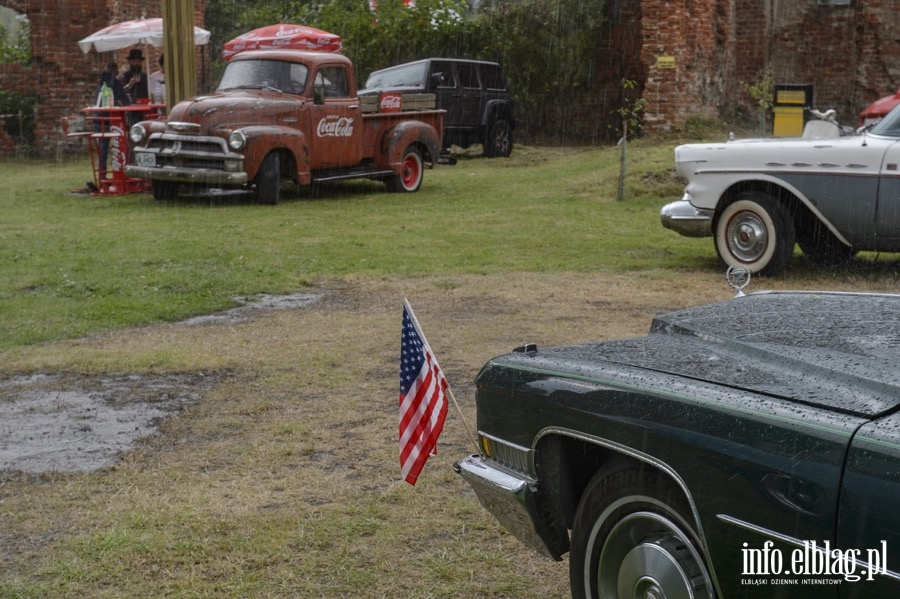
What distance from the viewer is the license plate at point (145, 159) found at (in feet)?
49.2

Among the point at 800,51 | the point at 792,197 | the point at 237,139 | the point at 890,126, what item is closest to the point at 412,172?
the point at 237,139

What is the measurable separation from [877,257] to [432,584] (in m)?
8.04

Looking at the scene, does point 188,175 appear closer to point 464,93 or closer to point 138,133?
point 138,133

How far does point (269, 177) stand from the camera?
14.9m

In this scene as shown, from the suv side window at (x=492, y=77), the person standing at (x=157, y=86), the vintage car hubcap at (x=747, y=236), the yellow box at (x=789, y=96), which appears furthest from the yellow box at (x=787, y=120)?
the vintage car hubcap at (x=747, y=236)

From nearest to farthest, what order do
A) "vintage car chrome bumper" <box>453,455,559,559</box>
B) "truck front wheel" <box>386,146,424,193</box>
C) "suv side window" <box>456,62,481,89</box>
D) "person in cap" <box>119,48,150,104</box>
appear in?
"vintage car chrome bumper" <box>453,455,559,559</box>, "truck front wheel" <box>386,146,424,193</box>, "person in cap" <box>119,48,150,104</box>, "suv side window" <box>456,62,481,89</box>

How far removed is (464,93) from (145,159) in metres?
9.27

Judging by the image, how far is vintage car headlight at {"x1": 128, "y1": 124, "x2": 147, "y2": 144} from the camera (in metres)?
15.3

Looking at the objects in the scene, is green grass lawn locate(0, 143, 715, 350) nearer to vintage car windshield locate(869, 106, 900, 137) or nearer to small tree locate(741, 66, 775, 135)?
vintage car windshield locate(869, 106, 900, 137)

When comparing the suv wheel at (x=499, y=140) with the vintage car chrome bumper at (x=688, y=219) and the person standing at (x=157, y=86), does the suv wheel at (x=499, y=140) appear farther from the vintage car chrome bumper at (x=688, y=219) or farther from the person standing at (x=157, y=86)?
the vintage car chrome bumper at (x=688, y=219)

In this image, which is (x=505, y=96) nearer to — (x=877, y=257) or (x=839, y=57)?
(x=839, y=57)

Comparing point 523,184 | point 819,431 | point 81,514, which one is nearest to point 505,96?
point 523,184

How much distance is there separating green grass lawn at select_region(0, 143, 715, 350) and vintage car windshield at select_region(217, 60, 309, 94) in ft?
5.03

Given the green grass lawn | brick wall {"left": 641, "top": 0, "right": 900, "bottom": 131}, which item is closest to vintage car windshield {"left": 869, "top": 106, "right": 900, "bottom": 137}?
the green grass lawn
